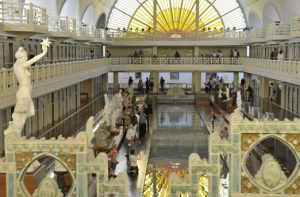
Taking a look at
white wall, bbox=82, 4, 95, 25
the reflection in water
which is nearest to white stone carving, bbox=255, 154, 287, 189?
the reflection in water

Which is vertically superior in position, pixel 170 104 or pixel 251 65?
pixel 251 65

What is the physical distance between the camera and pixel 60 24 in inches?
1199

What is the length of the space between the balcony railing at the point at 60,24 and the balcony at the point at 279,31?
1370 cm

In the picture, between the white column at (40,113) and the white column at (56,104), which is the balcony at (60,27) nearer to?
the white column at (40,113)

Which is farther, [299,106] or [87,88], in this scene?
[87,88]

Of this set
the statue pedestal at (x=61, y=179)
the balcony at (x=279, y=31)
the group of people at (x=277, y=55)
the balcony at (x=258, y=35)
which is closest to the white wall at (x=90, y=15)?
the balcony at (x=258, y=35)

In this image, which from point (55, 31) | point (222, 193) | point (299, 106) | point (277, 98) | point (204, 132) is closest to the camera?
point (222, 193)

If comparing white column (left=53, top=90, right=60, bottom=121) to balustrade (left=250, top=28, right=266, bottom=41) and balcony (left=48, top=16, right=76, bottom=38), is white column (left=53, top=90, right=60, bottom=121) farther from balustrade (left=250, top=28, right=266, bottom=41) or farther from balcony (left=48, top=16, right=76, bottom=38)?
balustrade (left=250, top=28, right=266, bottom=41)

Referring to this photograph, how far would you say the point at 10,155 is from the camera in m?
11.2

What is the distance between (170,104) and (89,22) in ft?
34.9

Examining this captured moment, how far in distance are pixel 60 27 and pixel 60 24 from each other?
366 millimetres

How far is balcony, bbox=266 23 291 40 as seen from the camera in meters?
36.1

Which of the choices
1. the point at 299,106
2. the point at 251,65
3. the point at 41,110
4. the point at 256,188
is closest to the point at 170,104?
the point at 251,65

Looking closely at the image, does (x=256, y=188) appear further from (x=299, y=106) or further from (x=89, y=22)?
(x=89, y=22)
